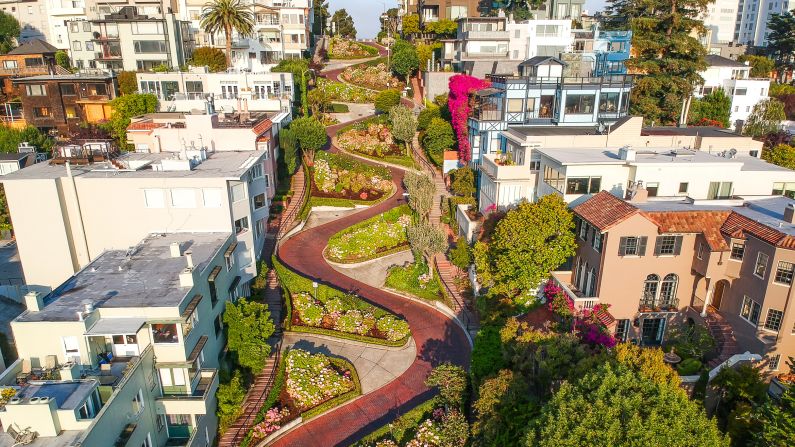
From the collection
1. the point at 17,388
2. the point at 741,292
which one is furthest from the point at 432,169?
the point at 17,388

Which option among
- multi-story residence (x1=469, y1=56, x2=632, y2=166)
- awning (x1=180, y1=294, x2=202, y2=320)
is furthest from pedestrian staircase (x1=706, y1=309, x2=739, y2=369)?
awning (x1=180, y1=294, x2=202, y2=320)

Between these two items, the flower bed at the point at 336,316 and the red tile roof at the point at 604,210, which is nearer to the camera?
the red tile roof at the point at 604,210

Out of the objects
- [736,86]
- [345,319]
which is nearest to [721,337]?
[345,319]

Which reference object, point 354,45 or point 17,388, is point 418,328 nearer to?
point 17,388

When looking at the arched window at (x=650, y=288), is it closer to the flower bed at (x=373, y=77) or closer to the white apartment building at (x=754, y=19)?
the flower bed at (x=373, y=77)

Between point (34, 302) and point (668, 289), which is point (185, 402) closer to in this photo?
point (34, 302)

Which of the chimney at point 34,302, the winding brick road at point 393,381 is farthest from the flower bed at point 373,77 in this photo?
the chimney at point 34,302

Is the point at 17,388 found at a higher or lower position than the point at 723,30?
lower

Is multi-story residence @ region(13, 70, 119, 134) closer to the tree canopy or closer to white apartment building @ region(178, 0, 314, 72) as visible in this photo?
the tree canopy
